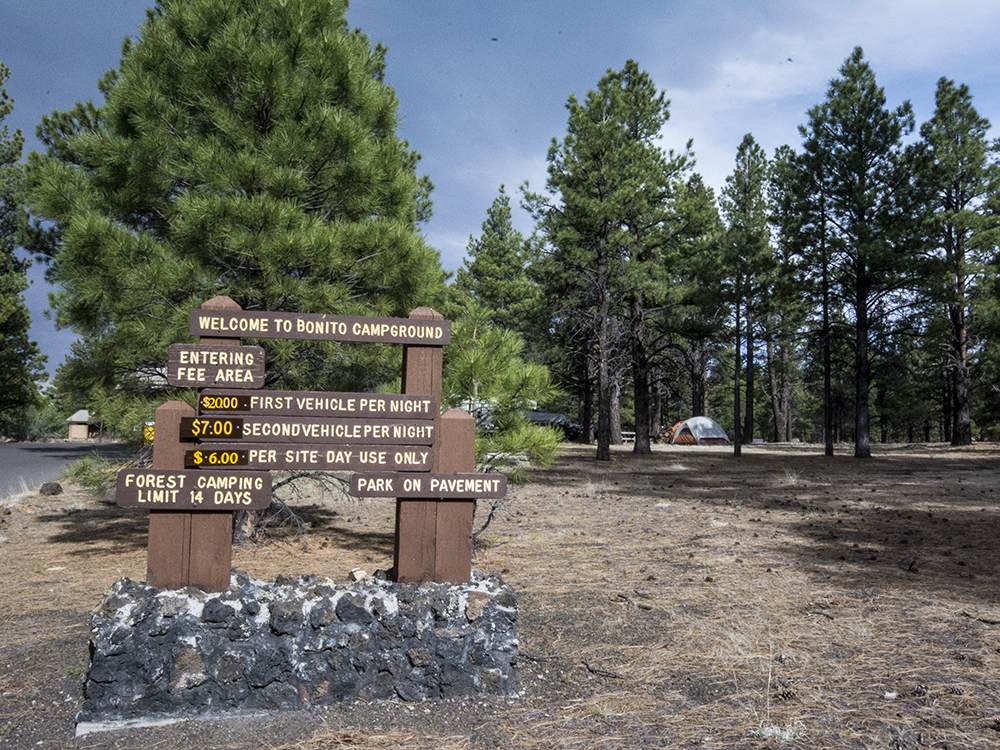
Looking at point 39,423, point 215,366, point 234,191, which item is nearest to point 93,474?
point 234,191

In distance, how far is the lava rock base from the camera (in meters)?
3.64

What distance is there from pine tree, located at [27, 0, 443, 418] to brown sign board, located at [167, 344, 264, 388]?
2757mm

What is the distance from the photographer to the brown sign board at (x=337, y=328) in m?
4.15

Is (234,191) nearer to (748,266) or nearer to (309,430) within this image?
(309,430)

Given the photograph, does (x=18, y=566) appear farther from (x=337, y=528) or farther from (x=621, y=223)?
(x=621, y=223)

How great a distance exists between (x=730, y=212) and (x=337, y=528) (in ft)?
98.4

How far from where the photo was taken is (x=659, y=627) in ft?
16.1

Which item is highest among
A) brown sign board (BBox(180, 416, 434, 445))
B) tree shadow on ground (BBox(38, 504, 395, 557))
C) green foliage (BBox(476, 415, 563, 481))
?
brown sign board (BBox(180, 416, 434, 445))

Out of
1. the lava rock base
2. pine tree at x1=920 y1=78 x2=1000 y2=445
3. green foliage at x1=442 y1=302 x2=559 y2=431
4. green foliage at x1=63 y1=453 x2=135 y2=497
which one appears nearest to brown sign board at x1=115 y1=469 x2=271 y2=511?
the lava rock base

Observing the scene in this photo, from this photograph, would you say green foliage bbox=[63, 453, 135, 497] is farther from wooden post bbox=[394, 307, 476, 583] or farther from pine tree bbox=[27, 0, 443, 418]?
wooden post bbox=[394, 307, 476, 583]

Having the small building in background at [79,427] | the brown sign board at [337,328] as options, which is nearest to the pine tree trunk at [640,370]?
the brown sign board at [337,328]

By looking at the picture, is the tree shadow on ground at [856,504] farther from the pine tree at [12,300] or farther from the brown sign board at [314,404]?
the pine tree at [12,300]

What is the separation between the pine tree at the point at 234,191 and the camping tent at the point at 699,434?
3089 cm

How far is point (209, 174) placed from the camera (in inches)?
269
